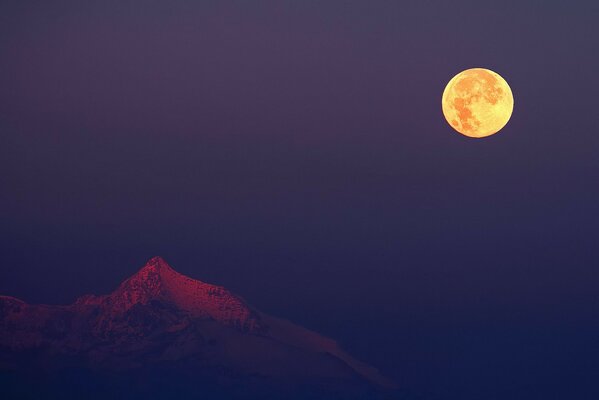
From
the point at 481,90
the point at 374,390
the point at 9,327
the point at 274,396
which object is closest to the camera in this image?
the point at 481,90

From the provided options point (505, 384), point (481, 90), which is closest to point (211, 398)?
point (505, 384)

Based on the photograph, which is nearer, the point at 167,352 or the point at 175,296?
the point at 167,352

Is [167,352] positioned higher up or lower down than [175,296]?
lower down

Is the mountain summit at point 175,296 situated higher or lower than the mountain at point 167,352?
higher

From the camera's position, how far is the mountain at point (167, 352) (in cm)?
12450

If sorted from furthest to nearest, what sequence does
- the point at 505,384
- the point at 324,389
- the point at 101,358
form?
the point at 101,358
the point at 324,389
the point at 505,384

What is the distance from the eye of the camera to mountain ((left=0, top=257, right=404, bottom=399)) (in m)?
124

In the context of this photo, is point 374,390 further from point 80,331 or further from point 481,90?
point 481,90

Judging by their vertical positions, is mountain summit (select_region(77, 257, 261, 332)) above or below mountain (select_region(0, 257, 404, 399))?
above

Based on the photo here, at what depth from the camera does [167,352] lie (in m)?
146

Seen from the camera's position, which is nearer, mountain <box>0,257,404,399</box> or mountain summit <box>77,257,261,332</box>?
mountain <box>0,257,404,399</box>

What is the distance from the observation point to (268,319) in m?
161

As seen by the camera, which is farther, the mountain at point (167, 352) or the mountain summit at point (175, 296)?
the mountain summit at point (175, 296)

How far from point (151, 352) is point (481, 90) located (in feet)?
414
